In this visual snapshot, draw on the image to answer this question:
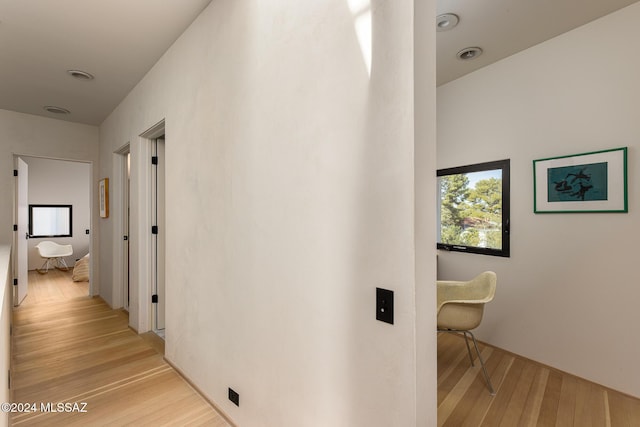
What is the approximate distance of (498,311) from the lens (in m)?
2.80

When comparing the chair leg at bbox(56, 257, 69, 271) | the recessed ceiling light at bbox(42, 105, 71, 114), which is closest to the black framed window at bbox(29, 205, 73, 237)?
the chair leg at bbox(56, 257, 69, 271)

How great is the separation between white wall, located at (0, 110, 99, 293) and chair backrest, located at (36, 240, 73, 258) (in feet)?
9.66

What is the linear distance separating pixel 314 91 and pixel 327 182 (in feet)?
1.31

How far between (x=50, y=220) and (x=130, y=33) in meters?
6.74

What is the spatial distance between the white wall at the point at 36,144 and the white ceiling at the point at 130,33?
0.99 meters

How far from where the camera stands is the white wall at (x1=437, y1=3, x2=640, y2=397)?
2.09 m

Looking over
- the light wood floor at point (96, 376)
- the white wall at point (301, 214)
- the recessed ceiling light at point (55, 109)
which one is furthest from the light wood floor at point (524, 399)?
the recessed ceiling light at point (55, 109)

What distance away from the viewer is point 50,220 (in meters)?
6.87

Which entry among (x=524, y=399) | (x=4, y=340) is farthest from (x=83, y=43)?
(x=524, y=399)

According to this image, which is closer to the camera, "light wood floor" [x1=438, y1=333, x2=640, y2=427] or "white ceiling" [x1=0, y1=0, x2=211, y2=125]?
"light wood floor" [x1=438, y1=333, x2=640, y2=427]

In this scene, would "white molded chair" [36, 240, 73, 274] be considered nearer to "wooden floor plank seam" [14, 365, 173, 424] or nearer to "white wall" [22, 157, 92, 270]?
"white wall" [22, 157, 92, 270]

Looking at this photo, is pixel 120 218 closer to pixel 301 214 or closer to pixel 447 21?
pixel 301 214

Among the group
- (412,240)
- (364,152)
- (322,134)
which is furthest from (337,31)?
(412,240)

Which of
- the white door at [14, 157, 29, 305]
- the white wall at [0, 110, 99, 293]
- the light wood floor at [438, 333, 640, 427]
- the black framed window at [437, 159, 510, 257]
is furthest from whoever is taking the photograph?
the white door at [14, 157, 29, 305]
